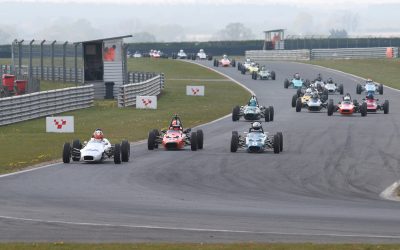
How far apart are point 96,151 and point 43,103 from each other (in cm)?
1850

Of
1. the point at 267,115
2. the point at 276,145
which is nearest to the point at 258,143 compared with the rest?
the point at 276,145

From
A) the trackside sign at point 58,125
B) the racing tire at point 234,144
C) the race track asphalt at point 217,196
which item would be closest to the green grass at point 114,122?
the trackside sign at point 58,125

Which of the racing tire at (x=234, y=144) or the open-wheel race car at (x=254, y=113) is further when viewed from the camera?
the open-wheel race car at (x=254, y=113)

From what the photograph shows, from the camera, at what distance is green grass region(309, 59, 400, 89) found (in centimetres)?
8119

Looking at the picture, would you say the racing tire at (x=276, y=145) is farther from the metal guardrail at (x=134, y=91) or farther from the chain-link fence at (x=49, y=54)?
the chain-link fence at (x=49, y=54)

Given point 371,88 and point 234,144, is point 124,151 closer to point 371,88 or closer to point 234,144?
point 234,144

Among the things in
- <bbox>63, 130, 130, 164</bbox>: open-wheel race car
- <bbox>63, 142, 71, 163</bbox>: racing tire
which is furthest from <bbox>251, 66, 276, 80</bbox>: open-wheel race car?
<bbox>63, 142, 71, 163</bbox>: racing tire

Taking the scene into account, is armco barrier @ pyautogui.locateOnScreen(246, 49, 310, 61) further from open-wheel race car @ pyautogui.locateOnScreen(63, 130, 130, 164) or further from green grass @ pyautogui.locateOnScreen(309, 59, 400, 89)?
open-wheel race car @ pyautogui.locateOnScreen(63, 130, 130, 164)

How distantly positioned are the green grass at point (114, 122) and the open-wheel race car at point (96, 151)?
1218 millimetres

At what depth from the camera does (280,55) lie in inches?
4619

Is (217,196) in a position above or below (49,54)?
Answer: below

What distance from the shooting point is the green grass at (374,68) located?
81188 mm

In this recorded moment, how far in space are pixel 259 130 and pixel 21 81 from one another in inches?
1049

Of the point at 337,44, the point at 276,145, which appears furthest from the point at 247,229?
the point at 337,44
